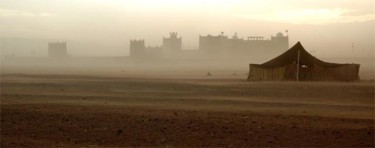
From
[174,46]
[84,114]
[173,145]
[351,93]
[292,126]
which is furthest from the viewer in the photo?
[174,46]

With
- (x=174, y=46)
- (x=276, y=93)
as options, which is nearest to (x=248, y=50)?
(x=174, y=46)

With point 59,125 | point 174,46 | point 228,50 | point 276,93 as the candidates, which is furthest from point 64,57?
point 59,125

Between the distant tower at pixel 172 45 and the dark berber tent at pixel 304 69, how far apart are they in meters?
99.3

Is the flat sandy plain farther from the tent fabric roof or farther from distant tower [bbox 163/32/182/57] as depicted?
distant tower [bbox 163/32/182/57]

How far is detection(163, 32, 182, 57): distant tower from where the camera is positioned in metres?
136

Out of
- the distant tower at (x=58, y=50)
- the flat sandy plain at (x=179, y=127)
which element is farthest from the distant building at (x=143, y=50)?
the flat sandy plain at (x=179, y=127)

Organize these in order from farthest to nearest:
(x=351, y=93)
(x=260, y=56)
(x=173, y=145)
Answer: (x=260, y=56) < (x=351, y=93) < (x=173, y=145)

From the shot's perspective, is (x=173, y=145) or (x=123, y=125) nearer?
(x=173, y=145)

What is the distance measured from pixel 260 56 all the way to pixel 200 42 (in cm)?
1629

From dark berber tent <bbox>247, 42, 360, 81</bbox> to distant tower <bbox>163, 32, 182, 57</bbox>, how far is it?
326 ft

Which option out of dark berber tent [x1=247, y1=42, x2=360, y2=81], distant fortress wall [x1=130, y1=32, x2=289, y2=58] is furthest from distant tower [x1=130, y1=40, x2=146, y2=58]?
dark berber tent [x1=247, y1=42, x2=360, y2=81]

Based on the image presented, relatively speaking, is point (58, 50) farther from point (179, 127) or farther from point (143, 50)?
point (179, 127)

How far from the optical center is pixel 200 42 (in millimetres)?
130875

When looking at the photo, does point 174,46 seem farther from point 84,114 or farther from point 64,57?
point 84,114
